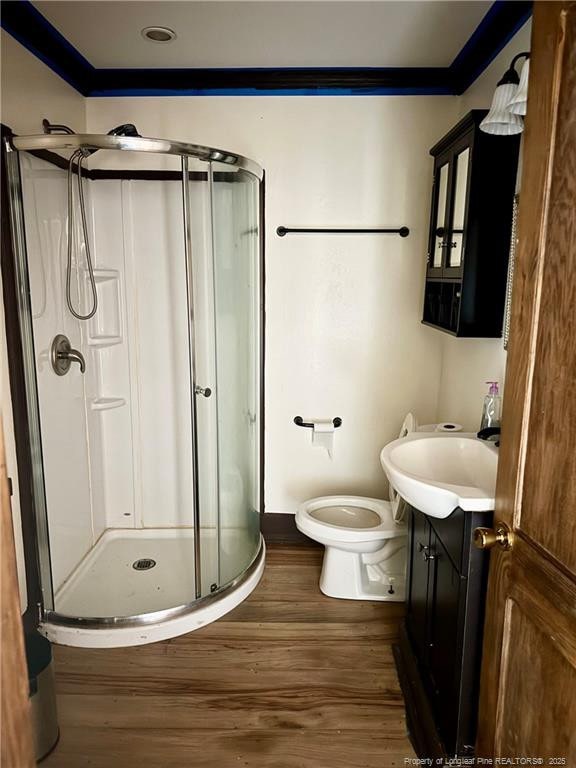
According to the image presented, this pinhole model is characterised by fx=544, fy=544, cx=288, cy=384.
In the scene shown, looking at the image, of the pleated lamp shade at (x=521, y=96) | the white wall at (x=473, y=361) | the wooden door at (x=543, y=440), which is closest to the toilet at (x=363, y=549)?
the white wall at (x=473, y=361)

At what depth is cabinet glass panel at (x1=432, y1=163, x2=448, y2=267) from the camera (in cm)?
245

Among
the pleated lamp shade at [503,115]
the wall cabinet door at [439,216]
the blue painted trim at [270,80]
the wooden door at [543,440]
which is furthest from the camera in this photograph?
the blue painted trim at [270,80]

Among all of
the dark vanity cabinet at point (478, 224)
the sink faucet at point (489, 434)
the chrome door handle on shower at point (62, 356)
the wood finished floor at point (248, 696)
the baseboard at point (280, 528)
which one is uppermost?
the dark vanity cabinet at point (478, 224)

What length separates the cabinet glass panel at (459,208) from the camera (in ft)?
6.97

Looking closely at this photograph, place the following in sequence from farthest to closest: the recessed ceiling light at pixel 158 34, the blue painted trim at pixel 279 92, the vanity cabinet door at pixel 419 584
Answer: the blue painted trim at pixel 279 92, the recessed ceiling light at pixel 158 34, the vanity cabinet door at pixel 419 584

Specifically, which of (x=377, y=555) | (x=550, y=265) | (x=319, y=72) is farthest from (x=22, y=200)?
(x=377, y=555)

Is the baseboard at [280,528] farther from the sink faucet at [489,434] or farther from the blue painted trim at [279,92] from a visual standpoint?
the blue painted trim at [279,92]

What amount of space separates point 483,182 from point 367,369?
1265 millimetres

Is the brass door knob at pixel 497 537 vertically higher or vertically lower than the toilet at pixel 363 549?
higher

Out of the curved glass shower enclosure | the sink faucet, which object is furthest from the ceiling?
the sink faucet

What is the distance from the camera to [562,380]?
1002 mm

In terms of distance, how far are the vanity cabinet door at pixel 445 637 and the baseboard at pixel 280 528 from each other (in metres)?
1.43

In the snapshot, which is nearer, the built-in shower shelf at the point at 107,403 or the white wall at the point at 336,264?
the white wall at the point at 336,264

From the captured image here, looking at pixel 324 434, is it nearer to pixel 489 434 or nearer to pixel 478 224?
pixel 489 434
